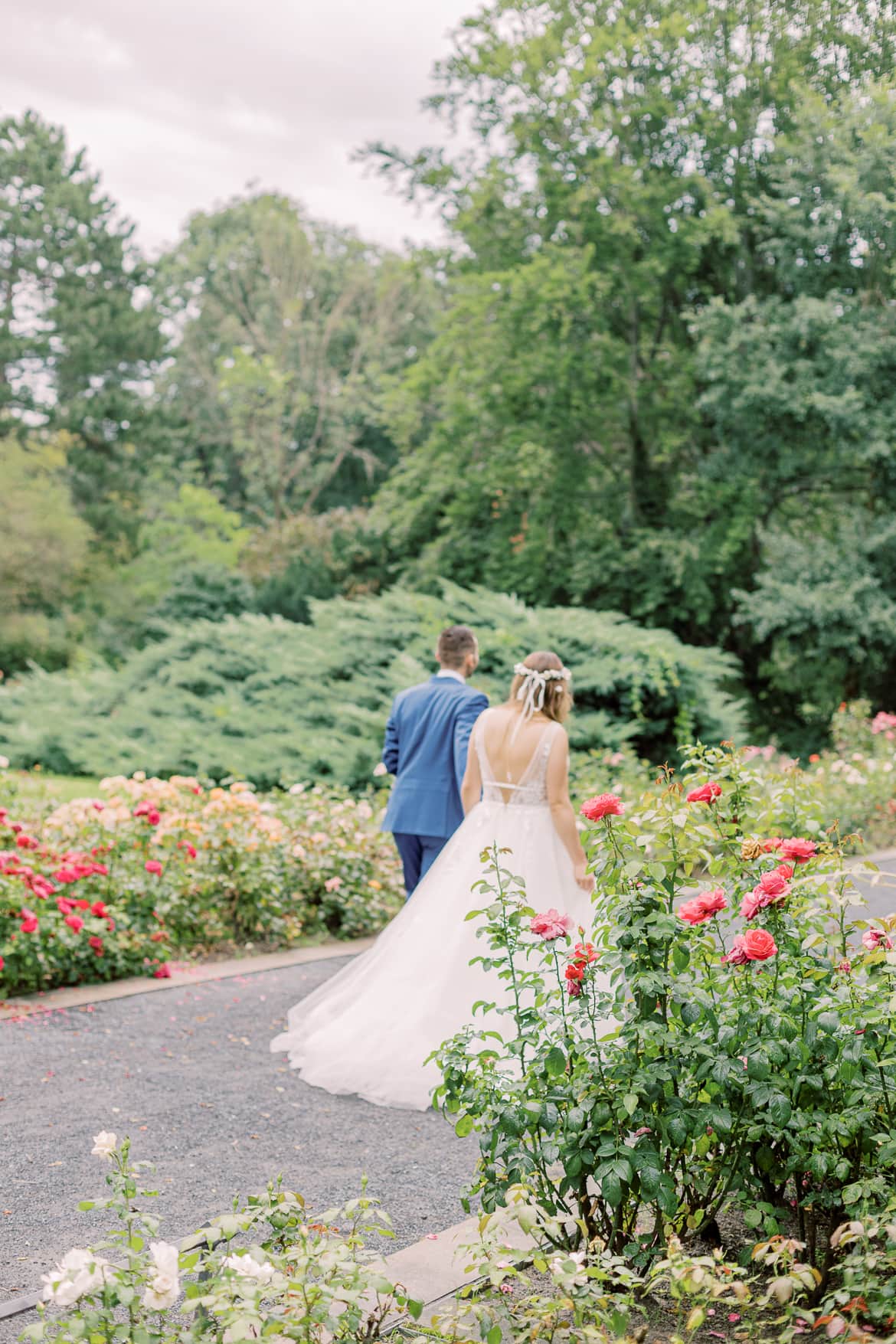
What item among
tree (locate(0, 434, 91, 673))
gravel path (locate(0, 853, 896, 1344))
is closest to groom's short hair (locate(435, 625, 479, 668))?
gravel path (locate(0, 853, 896, 1344))

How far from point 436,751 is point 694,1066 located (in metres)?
2.95

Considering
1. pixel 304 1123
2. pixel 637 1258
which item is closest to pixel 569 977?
pixel 637 1258

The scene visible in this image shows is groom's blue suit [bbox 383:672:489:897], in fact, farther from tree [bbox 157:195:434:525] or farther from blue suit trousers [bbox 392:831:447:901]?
tree [bbox 157:195:434:525]

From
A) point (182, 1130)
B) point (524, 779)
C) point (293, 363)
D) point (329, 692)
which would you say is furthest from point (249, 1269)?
point (293, 363)

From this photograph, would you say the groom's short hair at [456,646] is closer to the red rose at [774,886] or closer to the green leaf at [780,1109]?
the red rose at [774,886]

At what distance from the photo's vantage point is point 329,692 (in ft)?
39.8

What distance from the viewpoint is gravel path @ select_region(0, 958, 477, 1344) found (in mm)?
3150

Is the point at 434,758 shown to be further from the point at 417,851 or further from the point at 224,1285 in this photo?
the point at 224,1285

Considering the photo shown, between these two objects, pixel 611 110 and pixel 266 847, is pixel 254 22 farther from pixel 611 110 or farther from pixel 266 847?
pixel 266 847

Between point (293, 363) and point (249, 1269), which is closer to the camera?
point (249, 1269)

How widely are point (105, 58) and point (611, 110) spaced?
662 cm

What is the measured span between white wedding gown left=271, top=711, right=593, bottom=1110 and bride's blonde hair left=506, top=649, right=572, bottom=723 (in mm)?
108

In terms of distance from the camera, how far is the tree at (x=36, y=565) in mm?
23172

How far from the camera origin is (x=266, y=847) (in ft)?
22.0
